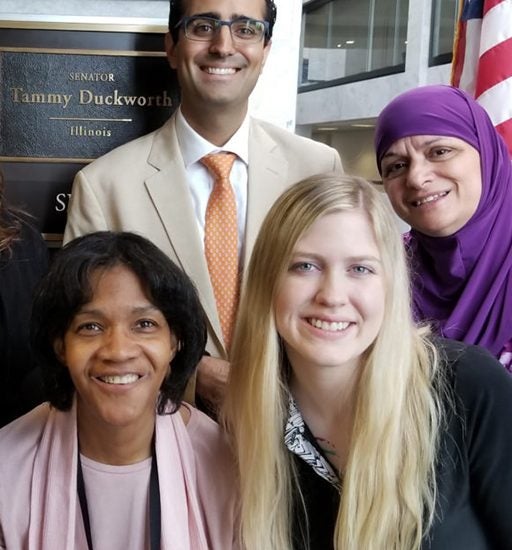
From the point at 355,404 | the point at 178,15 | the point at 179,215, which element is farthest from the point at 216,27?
the point at 355,404

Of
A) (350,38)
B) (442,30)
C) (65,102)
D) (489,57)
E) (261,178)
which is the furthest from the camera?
(350,38)

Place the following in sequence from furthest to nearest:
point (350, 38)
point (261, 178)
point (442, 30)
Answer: point (350, 38) < point (442, 30) < point (261, 178)

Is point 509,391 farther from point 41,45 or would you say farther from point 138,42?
point 41,45

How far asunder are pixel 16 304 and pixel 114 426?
0.53 meters

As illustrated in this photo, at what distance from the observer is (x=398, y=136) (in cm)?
234

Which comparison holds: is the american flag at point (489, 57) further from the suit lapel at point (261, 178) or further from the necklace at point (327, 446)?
the necklace at point (327, 446)

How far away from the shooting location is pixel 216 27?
244 cm

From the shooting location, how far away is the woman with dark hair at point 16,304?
88.0 inches

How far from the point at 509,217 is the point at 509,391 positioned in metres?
0.74

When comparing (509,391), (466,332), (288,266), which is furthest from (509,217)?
(288,266)

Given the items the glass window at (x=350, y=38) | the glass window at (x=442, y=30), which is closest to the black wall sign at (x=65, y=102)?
the glass window at (x=442, y=30)

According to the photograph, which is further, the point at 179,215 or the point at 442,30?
the point at 442,30

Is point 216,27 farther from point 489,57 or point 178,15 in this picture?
point 489,57

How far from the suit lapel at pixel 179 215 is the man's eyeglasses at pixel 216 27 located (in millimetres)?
321
